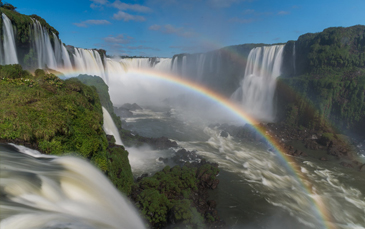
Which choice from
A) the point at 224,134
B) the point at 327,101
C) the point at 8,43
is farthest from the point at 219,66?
the point at 8,43

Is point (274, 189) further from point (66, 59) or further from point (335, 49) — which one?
point (66, 59)

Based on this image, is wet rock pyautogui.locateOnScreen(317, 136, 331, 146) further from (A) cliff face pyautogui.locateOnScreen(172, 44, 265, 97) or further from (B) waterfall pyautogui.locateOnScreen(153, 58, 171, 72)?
(B) waterfall pyautogui.locateOnScreen(153, 58, 171, 72)

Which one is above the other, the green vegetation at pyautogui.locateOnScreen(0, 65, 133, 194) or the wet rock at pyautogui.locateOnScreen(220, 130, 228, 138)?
the green vegetation at pyautogui.locateOnScreen(0, 65, 133, 194)

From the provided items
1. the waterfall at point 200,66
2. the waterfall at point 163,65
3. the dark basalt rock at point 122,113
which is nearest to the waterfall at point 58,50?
the dark basalt rock at point 122,113

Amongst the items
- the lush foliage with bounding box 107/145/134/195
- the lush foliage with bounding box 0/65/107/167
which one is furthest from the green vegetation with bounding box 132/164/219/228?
the lush foliage with bounding box 0/65/107/167

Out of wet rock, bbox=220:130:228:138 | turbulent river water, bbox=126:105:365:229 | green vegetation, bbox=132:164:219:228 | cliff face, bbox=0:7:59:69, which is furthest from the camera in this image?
wet rock, bbox=220:130:228:138

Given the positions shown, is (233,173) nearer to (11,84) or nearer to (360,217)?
(360,217)

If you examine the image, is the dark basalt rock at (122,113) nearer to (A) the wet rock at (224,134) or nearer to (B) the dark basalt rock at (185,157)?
(A) the wet rock at (224,134)

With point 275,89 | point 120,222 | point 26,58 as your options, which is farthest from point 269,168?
point 26,58
